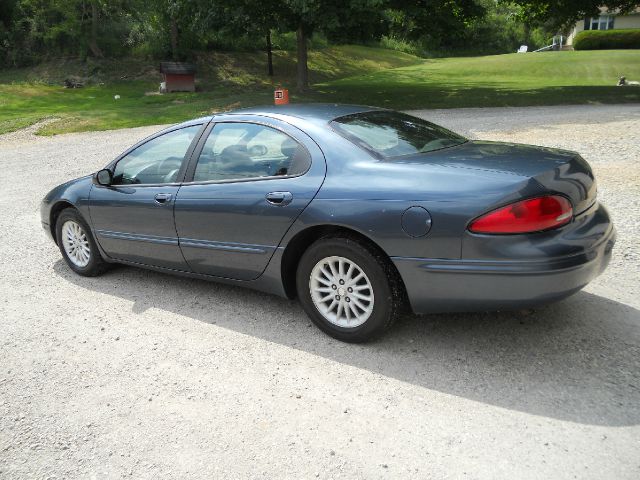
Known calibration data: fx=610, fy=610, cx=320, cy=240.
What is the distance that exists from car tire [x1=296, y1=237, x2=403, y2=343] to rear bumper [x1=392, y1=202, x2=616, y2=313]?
0.14 m

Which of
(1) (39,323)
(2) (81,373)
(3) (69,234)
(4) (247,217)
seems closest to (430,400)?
(4) (247,217)

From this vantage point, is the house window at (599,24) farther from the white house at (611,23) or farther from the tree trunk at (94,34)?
the tree trunk at (94,34)

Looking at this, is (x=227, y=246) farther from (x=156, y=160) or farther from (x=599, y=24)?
(x=599, y=24)

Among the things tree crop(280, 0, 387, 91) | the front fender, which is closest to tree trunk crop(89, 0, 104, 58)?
tree crop(280, 0, 387, 91)

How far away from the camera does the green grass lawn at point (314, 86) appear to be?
64.8ft

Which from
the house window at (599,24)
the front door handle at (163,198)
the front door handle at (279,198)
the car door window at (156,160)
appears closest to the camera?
the front door handle at (279,198)

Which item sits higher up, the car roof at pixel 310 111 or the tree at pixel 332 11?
the tree at pixel 332 11

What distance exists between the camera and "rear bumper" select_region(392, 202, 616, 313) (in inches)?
128

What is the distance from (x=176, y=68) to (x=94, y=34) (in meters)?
7.01

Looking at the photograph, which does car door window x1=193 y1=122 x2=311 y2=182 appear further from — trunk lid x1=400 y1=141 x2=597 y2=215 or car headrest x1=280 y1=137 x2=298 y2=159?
trunk lid x1=400 y1=141 x2=597 y2=215

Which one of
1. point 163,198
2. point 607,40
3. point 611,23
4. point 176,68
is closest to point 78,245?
point 163,198

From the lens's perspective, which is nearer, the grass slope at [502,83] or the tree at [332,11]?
the tree at [332,11]

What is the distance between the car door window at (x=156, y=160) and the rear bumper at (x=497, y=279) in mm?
2081

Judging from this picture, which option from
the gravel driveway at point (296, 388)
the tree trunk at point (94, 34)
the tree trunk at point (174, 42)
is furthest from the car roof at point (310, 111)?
the tree trunk at point (174, 42)
